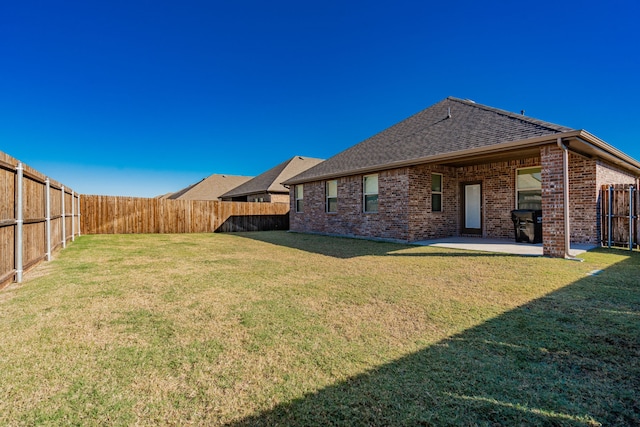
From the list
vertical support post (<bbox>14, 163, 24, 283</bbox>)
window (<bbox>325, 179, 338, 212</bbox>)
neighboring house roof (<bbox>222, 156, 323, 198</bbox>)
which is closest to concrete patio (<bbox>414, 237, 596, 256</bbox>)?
window (<bbox>325, 179, 338, 212</bbox>)

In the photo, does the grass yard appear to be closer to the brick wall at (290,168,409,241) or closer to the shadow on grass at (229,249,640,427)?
the shadow on grass at (229,249,640,427)

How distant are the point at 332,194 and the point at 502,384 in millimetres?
12269

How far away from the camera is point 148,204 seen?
665 inches

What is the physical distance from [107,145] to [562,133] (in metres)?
29.3

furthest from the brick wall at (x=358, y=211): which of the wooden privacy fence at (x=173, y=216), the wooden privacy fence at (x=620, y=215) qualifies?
the wooden privacy fence at (x=620, y=215)

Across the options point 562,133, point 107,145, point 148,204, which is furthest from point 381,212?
point 107,145

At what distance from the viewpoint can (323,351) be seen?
2.61 meters

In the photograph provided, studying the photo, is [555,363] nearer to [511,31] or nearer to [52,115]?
[511,31]

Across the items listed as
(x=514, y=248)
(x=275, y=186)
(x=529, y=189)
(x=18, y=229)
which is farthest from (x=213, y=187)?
(x=514, y=248)

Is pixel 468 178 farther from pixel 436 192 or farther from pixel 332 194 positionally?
pixel 332 194

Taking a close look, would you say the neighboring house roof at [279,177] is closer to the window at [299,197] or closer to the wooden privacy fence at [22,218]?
the window at [299,197]

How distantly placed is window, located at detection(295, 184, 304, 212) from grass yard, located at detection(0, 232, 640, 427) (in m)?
11.5

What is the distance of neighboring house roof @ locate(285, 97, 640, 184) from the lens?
7898 millimetres

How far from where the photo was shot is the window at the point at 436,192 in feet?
37.0
